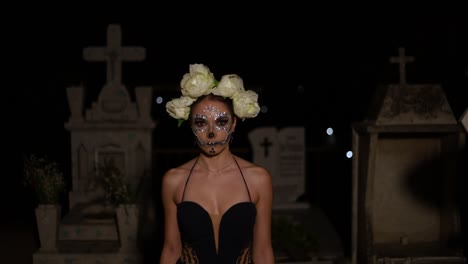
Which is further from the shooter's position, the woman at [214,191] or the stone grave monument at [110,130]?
the stone grave monument at [110,130]

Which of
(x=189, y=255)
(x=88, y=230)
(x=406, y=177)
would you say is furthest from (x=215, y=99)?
(x=88, y=230)

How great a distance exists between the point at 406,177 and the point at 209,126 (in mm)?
3551

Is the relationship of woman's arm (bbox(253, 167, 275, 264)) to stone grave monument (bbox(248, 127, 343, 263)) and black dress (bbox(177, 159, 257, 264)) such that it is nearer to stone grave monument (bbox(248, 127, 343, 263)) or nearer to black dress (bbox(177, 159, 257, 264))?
black dress (bbox(177, 159, 257, 264))

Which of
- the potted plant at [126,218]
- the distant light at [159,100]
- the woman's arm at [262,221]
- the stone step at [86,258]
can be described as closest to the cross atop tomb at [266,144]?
the potted plant at [126,218]

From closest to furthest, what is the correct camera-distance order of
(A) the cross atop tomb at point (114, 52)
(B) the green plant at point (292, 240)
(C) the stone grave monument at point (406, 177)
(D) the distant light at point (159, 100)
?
(C) the stone grave monument at point (406, 177)
(B) the green plant at point (292, 240)
(A) the cross atop tomb at point (114, 52)
(D) the distant light at point (159, 100)

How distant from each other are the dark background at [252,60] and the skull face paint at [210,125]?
6.32 m

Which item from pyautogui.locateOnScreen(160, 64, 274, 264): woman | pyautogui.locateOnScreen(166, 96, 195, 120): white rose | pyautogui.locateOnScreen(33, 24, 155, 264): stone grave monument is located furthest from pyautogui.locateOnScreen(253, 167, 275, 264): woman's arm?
pyautogui.locateOnScreen(33, 24, 155, 264): stone grave monument

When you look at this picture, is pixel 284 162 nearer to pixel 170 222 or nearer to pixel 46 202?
pixel 46 202

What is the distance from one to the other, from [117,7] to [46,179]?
7.65 meters

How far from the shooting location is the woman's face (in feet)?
11.4

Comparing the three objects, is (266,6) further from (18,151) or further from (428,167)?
(428,167)

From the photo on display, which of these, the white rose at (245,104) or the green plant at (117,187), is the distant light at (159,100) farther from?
the white rose at (245,104)

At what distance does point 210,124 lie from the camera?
3486mm

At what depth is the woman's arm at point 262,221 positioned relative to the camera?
3600mm
